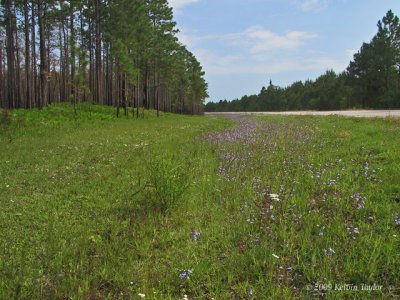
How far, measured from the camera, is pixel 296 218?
4.11 m

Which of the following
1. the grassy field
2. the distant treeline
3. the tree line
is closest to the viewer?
the grassy field

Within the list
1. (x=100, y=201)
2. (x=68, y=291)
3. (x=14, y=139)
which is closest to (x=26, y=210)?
(x=100, y=201)

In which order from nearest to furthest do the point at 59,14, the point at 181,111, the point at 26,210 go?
the point at 26,210
the point at 59,14
the point at 181,111

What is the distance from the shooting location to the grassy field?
305 centimetres

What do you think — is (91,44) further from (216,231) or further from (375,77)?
(375,77)

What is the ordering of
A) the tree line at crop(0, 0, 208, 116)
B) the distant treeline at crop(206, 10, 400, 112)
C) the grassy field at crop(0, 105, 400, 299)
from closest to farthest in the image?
the grassy field at crop(0, 105, 400, 299), the tree line at crop(0, 0, 208, 116), the distant treeline at crop(206, 10, 400, 112)

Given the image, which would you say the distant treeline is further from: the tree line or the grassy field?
the grassy field

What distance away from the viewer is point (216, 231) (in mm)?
4133

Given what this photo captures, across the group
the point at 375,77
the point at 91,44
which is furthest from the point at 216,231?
the point at 375,77

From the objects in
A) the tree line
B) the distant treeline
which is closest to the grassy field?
the tree line

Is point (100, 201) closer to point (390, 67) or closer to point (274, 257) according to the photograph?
point (274, 257)

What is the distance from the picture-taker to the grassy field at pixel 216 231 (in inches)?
120

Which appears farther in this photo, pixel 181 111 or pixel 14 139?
pixel 181 111

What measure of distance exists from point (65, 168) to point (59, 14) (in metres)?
28.3
